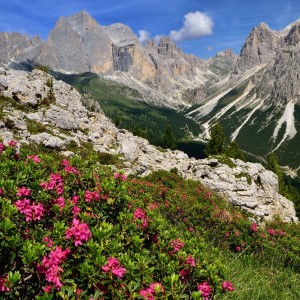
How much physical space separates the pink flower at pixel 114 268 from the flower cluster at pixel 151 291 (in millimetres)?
489

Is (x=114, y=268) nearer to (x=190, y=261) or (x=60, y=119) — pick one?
(x=190, y=261)

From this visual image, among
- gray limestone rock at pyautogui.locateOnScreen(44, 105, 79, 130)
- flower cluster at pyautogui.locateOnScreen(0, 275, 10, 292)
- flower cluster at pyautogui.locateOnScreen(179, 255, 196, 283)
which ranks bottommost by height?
flower cluster at pyautogui.locateOnScreen(179, 255, 196, 283)

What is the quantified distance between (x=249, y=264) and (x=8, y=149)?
989cm

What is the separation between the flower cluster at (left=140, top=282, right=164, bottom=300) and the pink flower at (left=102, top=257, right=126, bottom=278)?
0.49 meters

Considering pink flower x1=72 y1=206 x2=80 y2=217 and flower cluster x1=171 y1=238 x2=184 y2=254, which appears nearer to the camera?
pink flower x1=72 y1=206 x2=80 y2=217

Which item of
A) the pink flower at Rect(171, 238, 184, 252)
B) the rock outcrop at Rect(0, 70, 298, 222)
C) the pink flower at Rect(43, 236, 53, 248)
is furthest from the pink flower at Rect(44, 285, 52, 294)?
the rock outcrop at Rect(0, 70, 298, 222)

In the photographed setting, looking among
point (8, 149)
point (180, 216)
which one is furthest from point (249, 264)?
point (8, 149)

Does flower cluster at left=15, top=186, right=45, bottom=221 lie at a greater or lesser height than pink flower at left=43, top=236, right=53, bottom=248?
greater

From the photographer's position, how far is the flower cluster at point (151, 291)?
4.49 m

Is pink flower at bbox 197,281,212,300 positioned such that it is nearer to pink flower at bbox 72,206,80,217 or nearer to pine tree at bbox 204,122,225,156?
pink flower at bbox 72,206,80,217

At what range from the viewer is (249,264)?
11.6 m

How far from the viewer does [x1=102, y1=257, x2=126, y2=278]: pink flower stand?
4281 millimetres

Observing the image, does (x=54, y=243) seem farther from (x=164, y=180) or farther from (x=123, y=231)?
(x=164, y=180)

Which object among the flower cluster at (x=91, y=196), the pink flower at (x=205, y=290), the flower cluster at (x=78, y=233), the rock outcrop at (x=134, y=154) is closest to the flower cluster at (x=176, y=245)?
the pink flower at (x=205, y=290)
